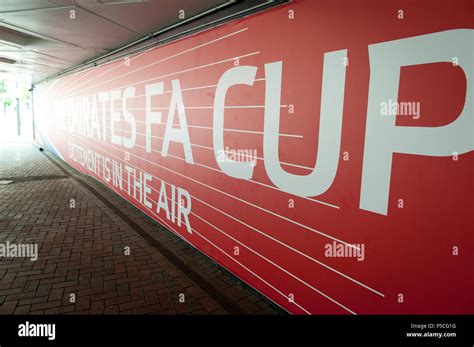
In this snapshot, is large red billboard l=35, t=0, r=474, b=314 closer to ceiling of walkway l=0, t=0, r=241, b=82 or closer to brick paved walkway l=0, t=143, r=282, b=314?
Answer: brick paved walkway l=0, t=143, r=282, b=314

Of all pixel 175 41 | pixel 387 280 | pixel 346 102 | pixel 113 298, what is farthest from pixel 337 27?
pixel 113 298

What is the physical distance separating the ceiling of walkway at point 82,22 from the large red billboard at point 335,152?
515 mm

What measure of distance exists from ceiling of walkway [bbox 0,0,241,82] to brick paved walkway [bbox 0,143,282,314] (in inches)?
120

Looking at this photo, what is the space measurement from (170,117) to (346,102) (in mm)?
2976

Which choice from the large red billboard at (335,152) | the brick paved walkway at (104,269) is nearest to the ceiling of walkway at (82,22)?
the large red billboard at (335,152)

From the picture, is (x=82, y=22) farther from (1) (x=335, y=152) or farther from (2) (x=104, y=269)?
(1) (x=335, y=152)

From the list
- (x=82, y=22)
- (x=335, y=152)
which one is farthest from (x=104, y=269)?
(x=82, y=22)

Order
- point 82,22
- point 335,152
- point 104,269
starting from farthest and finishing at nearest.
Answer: point 82,22 < point 104,269 < point 335,152

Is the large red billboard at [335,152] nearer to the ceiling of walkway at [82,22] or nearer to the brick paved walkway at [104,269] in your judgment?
the brick paved walkway at [104,269]

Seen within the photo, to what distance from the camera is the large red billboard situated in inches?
68.9

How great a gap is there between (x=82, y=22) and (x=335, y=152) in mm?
3897

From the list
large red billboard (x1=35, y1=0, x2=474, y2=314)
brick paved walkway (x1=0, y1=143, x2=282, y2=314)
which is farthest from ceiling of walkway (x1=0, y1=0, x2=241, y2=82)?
brick paved walkway (x1=0, y1=143, x2=282, y2=314)

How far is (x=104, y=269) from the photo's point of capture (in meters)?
3.72

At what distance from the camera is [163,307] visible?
298 cm
